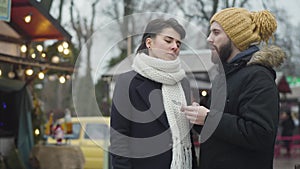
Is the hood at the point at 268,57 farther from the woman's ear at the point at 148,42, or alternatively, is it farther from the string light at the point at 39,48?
the string light at the point at 39,48

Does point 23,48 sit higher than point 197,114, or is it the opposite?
point 197,114

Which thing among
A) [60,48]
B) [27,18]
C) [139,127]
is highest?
[27,18]

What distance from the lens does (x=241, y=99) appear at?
99.0 inches

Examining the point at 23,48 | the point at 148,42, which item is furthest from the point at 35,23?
the point at 148,42

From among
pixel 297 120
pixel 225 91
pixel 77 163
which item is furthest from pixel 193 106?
pixel 297 120

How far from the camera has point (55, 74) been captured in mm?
8883

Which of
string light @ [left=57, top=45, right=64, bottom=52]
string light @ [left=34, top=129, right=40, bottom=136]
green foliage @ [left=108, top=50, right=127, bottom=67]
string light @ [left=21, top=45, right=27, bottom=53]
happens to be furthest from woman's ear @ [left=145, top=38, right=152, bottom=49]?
string light @ [left=34, top=129, right=40, bottom=136]

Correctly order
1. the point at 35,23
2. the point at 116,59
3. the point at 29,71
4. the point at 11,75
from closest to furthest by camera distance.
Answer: the point at 116,59 → the point at 35,23 → the point at 11,75 → the point at 29,71

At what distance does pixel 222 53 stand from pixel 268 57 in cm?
26

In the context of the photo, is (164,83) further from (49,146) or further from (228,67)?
(49,146)

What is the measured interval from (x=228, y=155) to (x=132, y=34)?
3.00 ft

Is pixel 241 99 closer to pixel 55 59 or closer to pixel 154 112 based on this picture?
pixel 154 112

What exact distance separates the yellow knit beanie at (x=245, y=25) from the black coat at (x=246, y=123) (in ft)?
0.37

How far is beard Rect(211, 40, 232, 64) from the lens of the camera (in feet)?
8.83
